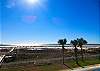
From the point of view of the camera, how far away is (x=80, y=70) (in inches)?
2835

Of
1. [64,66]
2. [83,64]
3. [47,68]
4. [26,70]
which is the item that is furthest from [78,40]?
[26,70]

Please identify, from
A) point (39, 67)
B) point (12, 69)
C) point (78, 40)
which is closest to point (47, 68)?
point (39, 67)

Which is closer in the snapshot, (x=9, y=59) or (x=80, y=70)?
(x=80, y=70)

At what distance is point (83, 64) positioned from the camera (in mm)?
84000

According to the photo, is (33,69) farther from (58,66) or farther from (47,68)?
(58,66)

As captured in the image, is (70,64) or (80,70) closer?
(80,70)

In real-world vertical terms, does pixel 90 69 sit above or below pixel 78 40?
below

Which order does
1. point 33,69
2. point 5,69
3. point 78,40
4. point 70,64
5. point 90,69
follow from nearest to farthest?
point 5,69
point 33,69
point 90,69
point 70,64
point 78,40

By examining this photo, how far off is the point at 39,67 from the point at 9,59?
19.8m

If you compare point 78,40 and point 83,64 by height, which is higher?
point 78,40

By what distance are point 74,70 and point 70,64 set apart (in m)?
9.11

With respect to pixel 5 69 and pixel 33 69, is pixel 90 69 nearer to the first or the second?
pixel 33 69

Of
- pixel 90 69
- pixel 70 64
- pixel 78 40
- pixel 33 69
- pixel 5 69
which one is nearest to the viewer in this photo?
pixel 5 69

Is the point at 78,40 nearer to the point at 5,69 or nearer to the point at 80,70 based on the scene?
the point at 80,70
